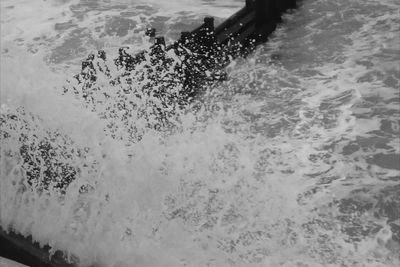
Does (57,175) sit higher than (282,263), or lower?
higher

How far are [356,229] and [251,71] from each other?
4768mm

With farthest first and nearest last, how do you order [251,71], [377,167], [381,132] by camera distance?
[251,71], [381,132], [377,167]

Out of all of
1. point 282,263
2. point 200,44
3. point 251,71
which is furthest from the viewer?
point 251,71

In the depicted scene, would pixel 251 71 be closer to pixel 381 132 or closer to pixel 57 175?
pixel 381 132

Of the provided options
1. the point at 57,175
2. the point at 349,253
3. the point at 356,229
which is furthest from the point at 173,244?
the point at 356,229

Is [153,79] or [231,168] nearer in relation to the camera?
[231,168]

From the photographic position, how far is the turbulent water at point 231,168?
146 inches

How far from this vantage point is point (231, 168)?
5.57 m

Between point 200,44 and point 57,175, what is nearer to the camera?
point 57,175

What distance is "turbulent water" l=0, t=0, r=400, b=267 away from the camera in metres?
3.72

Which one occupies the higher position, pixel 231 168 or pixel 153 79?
pixel 153 79

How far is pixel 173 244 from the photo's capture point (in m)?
3.90

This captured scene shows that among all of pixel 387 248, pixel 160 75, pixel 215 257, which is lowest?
pixel 387 248

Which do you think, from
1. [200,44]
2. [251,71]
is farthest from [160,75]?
[251,71]
